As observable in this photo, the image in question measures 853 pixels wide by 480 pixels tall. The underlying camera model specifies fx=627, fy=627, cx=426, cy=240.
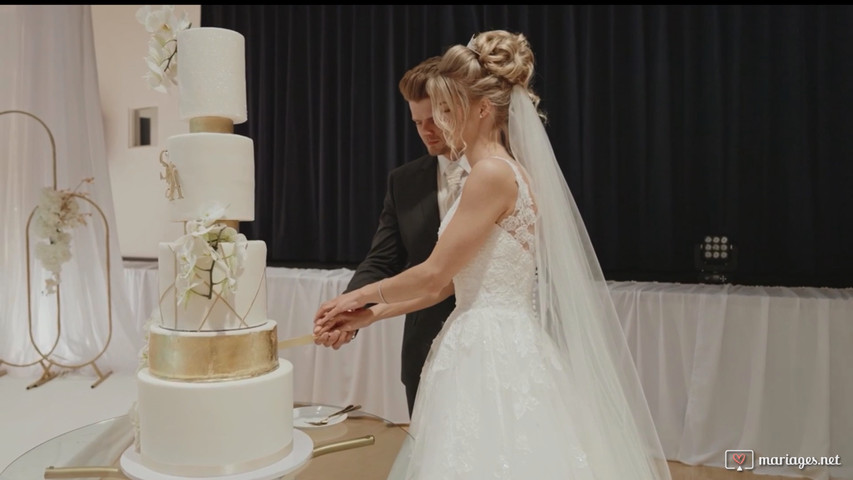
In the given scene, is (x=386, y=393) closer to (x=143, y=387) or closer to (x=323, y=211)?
(x=323, y=211)

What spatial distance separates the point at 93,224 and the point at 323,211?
5.83ft

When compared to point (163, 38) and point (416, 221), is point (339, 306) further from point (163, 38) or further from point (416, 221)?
point (163, 38)

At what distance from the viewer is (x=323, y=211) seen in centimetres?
491

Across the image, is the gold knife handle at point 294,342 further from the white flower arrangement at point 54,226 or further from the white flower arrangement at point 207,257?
the white flower arrangement at point 54,226

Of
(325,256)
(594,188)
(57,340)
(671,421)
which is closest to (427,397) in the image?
(671,421)

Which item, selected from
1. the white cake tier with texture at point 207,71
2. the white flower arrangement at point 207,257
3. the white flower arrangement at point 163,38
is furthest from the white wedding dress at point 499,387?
the white flower arrangement at point 163,38

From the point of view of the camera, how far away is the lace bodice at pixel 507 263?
5.72 ft

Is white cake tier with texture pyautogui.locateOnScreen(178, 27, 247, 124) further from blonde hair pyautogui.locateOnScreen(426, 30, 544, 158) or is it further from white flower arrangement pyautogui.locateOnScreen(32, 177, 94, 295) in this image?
white flower arrangement pyautogui.locateOnScreen(32, 177, 94, 295)

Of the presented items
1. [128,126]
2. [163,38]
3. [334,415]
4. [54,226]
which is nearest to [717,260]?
[334,415]

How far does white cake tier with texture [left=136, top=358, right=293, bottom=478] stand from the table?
103mm

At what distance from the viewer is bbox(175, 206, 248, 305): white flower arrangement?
1.22 m

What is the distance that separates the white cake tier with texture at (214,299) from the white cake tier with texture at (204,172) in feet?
0.28

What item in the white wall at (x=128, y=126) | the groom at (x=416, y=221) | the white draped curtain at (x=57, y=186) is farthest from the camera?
the white wall at (x=128, y=126)

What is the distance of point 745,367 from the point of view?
2.99 meters
